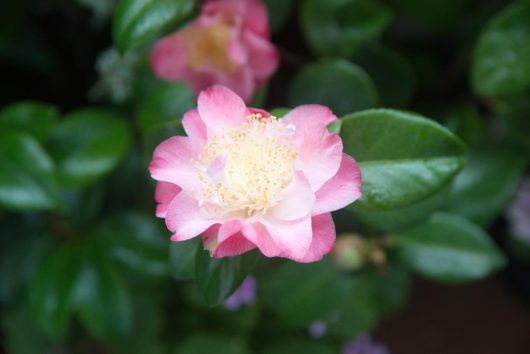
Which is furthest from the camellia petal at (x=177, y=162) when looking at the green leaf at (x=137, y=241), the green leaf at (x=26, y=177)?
the green leaf at (x=137, y=241)

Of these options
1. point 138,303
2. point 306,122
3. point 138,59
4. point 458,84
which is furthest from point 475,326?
point 306,122

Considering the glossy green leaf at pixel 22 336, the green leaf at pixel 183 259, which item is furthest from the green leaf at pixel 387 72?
the glossy green leaf at pixel 22 336

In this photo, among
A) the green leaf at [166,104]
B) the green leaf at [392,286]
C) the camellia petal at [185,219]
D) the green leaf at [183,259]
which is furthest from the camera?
the green leaf at [392,286]

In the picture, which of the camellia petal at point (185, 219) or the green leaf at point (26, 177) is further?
the green leaf at point (26, 177)

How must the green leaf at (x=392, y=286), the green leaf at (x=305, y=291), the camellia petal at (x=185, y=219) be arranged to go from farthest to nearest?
the green leaf at (x=392, y=286)
the green leaf at (x=305, y=291)
the camellia petal at (x=185, y=219)

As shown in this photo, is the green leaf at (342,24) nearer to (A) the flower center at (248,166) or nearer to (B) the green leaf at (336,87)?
(B) the green leaf at (336,87)

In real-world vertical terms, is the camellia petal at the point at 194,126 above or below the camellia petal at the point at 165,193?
above

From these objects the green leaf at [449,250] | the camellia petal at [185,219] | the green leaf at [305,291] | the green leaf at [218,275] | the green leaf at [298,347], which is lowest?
the green leaf at [298,347]

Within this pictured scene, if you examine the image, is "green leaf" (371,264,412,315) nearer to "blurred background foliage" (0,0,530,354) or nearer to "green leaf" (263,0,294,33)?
"blurred background foliage" (0,0,530,354)
